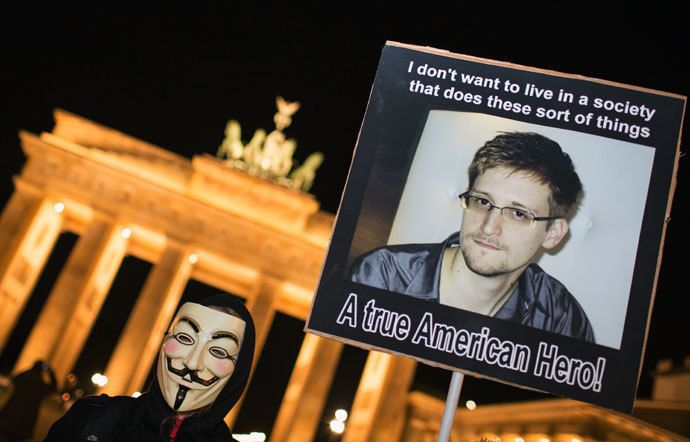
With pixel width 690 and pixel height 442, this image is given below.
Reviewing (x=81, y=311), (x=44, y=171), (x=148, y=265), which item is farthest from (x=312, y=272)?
(x=148, y=265)

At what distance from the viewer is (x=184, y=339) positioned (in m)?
5.25

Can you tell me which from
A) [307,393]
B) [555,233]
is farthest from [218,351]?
[307,393]

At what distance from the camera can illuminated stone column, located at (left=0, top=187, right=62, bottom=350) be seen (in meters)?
33.1

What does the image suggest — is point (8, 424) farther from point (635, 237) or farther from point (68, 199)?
point (68, 199)

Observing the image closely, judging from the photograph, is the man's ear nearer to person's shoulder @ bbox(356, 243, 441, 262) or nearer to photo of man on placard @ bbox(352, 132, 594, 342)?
photo of man on placard @ bbox(352, 132, 594, 342)

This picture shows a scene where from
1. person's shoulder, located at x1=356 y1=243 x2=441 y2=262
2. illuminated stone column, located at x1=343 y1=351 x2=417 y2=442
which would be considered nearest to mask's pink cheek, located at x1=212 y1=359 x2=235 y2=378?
person's shoulder, located at x1=356 y1=243 x2=441 y2=262

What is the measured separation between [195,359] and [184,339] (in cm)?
23

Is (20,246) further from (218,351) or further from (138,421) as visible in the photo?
(138,421)

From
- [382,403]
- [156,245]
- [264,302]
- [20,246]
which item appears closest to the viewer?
[20,246]

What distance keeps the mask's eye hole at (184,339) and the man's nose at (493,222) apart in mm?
2795

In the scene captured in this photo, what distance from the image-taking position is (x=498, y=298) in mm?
5262

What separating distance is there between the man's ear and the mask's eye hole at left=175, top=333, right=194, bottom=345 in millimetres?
3241

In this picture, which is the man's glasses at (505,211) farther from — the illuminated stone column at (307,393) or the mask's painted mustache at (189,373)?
the illuminated stone column at (307,393)

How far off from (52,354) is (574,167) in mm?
32556
